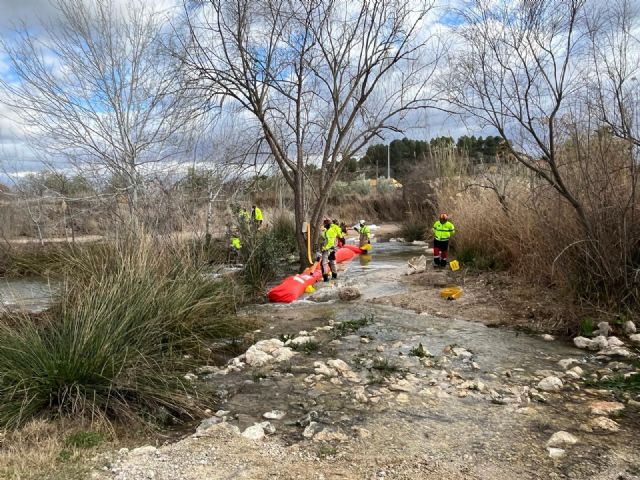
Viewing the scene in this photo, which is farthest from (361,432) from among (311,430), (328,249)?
(328,249)

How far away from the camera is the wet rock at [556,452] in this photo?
354cm

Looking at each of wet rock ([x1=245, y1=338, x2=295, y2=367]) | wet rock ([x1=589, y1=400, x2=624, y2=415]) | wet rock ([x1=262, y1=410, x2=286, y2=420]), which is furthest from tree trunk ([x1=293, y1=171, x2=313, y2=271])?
wet rock ([x1=589, y1=400, x2=624, y2=415])

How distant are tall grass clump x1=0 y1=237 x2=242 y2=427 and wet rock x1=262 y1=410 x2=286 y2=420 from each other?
635mm

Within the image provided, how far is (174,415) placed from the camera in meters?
4.30

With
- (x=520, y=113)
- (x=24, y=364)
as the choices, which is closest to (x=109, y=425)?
(x=24, y=364)

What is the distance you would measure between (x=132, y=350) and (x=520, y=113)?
6139 mm

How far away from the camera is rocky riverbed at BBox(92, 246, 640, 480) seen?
3359mm

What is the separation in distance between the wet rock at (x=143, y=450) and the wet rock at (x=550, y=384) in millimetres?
3627

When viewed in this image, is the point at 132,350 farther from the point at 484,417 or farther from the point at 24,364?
the point at 484,417

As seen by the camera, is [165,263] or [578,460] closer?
[578,460]

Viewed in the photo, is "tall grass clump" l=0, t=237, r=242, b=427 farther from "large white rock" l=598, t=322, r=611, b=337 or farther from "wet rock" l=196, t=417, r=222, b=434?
"large white rock" l=598, t=322, r=611, b=337

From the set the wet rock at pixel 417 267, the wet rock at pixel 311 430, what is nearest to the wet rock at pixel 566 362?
the wet rock at pixel 311 430

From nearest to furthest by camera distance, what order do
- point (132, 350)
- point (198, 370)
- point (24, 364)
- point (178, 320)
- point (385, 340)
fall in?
point (24, 364), point (132, 350), point (198, 370), point (178, 320), point (385, 340)

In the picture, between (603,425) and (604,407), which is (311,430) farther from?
(604,407)
